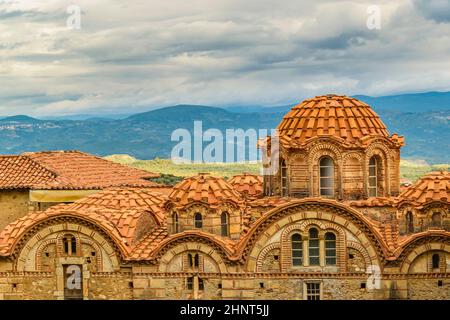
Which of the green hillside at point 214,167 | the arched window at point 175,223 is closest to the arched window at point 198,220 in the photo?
the arched window at point 175,223

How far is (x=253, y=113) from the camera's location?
185125 millimetres

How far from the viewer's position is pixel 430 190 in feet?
153

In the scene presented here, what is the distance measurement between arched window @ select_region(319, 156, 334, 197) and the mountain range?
121264 mm

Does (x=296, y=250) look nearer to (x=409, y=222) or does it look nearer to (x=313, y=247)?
(x=313, y=247)

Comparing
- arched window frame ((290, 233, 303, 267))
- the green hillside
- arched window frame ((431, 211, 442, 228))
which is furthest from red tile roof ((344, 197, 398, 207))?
the green hillside

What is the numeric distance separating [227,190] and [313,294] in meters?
5.82

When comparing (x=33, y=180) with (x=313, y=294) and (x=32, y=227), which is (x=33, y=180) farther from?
(x=313, y=294)

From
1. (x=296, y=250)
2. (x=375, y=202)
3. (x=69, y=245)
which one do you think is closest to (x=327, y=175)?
(x=375, y=202)

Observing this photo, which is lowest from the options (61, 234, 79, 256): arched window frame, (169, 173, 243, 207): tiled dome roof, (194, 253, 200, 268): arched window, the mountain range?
(194, 253, 200, 268): arched window

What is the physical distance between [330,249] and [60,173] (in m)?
18.4

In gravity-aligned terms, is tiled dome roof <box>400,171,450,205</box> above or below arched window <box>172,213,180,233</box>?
above

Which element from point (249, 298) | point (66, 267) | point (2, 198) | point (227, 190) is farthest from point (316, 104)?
point (2, 198)

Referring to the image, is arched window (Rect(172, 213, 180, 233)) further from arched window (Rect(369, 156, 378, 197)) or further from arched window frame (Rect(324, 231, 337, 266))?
arched window (Rect(369, 156, 378, 197))

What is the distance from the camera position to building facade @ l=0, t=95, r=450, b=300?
45000 mm
